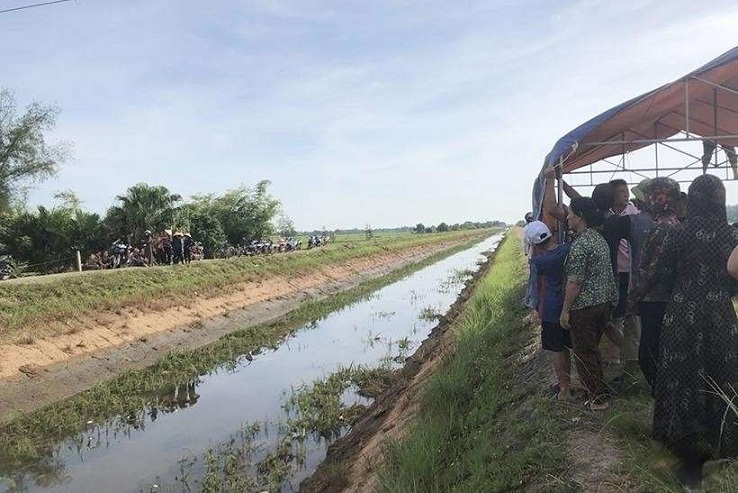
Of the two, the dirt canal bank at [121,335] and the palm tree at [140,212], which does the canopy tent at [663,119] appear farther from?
the palm tree at [140,212]

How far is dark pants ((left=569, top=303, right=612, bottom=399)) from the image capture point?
3719 mm

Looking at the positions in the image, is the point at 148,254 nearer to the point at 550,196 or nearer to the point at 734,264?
the point at 550,196

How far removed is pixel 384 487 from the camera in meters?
3.84

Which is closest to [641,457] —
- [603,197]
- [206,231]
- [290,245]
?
[603,197]

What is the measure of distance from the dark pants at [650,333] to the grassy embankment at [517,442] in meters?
0.37

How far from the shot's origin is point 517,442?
379 centimetres

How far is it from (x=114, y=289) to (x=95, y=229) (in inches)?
372

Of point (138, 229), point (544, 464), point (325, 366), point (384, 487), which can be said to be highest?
point (138, 229)

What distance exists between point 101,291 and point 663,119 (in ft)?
41.0

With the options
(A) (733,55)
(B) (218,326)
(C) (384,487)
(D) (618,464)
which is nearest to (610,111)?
(A) (733,55)

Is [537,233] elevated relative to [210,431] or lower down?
elevated

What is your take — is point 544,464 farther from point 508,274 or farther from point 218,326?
point 508,274

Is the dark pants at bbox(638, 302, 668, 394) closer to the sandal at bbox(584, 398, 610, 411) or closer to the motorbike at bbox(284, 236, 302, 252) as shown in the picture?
the sandal at bbox(584, 398, 610, 411)

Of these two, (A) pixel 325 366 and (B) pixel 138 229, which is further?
(B) pixel 138 229
